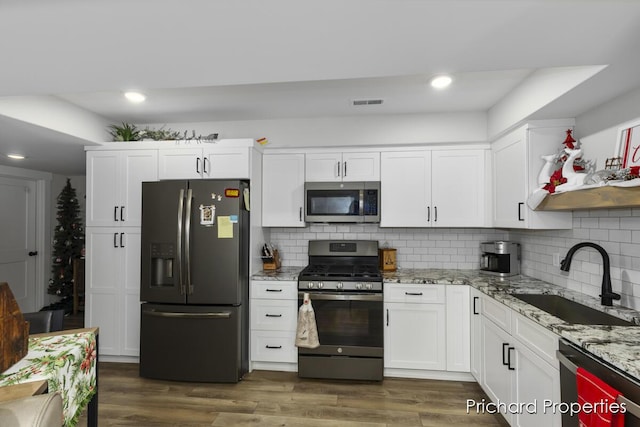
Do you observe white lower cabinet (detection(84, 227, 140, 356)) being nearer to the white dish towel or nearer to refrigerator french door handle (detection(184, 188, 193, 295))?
refrigerator french door handle (detection(184, 188, 193, 295))

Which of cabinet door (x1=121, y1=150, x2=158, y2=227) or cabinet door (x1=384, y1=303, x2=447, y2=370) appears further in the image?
cabinet door (x1=121, y1=150, x2=158, y2=227)

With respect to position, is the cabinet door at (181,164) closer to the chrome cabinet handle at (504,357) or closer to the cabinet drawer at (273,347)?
the cabinet drawer at (273,347)

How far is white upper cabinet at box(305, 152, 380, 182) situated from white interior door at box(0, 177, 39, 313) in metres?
4.34

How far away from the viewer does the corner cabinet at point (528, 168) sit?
254 centimetres

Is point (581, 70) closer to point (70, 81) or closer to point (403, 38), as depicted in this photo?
point (403, 38)

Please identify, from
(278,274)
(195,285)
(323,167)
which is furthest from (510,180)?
(195,285)

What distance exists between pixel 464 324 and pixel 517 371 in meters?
0.85

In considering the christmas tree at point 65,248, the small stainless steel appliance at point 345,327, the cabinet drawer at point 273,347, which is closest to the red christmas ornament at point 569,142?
the small stainless steel appliance at point 345,327

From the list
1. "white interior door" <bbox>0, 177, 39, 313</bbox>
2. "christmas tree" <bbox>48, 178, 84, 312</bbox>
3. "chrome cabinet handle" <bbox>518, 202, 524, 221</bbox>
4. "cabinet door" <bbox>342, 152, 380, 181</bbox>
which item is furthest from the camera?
"christmas tree" <bbox>48, 178, 84, 312</bbox>

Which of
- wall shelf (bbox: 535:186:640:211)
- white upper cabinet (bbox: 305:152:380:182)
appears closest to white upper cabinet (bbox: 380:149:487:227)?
white upper cabinet (bbox: 305:152:380:182)

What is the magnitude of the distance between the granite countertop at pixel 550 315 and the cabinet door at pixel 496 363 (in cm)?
25

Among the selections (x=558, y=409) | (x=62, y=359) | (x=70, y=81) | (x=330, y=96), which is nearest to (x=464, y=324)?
(x=558, y=409)

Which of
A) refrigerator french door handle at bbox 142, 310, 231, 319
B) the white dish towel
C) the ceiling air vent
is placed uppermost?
the ceiling air vent

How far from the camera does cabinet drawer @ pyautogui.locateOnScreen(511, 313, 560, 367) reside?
5.59 feet
